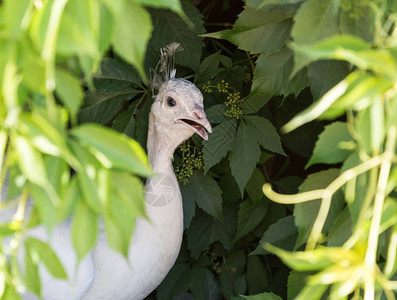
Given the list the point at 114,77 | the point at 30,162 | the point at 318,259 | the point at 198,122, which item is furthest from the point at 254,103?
the point at 30,162

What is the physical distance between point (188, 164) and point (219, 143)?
0.12 m

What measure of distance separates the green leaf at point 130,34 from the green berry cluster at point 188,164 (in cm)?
73

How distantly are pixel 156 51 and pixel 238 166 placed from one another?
1.06ft

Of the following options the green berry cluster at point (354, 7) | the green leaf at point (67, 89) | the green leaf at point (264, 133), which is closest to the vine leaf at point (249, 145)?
the green leaf at point (264, 133)

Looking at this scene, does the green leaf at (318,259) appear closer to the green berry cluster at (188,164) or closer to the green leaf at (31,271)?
the green leaf at (31,271)

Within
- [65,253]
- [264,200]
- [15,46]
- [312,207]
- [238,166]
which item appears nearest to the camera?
[15,46]

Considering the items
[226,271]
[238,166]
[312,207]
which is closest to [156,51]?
[238,166]

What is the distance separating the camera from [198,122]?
1150 mm

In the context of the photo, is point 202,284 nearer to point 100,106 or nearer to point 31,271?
point 100,106

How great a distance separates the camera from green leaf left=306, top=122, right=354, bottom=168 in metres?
0.73

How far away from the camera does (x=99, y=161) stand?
617 millimetres

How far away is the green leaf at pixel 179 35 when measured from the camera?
1303 mm

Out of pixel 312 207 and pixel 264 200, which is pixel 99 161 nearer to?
pixel 312 207

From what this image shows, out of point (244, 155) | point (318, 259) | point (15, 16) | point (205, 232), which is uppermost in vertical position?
point (15, 16)
